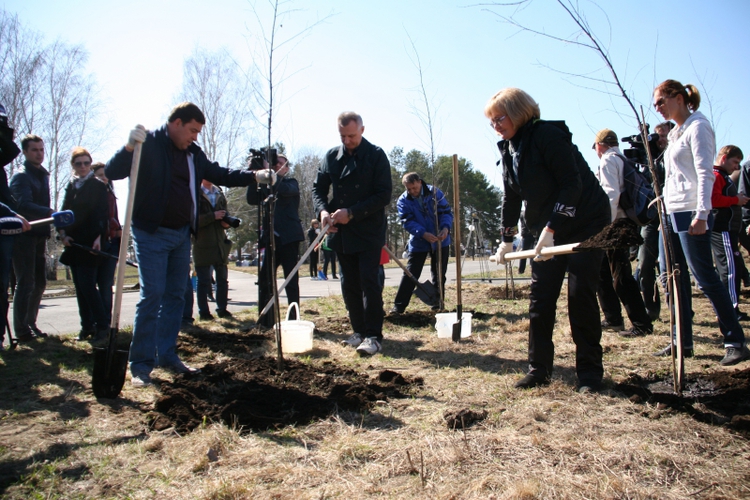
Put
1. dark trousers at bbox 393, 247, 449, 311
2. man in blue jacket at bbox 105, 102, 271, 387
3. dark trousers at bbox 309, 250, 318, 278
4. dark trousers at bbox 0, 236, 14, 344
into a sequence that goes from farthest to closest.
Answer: dark trousers at bbox 309, 250, 318, 278 → dark trousers at bbox 393, 247, 449, 311 → dark trousers at bbox 0, 236, 14, 344 → man in blue jacket at bbox 105, 102, 271, 387

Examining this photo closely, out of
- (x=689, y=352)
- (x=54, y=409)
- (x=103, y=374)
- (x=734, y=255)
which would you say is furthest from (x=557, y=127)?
(x=734, y=255)

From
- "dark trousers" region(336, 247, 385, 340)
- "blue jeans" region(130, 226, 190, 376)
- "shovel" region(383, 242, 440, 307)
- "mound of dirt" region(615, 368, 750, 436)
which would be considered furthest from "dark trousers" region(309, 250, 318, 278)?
"mound of dirt" region(615, 368, 750, 436)

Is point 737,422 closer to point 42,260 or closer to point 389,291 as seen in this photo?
point 42,260

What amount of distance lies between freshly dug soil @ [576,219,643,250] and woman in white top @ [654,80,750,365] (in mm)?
1006

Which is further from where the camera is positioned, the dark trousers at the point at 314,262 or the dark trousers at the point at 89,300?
the dark trousers at the point at 314,262

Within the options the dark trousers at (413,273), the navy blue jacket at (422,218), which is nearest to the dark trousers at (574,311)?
the dark trousers at (413,273)

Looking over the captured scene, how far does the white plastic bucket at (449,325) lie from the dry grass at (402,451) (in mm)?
1489

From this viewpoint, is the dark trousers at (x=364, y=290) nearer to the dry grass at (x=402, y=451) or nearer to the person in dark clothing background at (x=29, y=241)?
the dry grass at (x=402, y=451)

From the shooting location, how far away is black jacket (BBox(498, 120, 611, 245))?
321 centimetres

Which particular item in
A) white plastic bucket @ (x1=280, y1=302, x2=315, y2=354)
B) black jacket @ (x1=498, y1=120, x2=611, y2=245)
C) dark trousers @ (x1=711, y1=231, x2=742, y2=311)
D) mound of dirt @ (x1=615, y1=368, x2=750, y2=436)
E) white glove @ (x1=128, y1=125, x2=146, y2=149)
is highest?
white glove @ (x1=128, y1=125, x2=146, y2=149)

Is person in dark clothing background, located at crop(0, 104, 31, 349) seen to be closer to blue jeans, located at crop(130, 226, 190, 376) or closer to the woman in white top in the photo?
blue jeans, located at crop(130, 226, 190, 376)

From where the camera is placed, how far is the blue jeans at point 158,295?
381 centimetres

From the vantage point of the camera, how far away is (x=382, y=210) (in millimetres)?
4992

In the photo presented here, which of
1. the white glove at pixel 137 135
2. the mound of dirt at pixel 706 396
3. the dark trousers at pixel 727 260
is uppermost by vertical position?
the white glove at pixel 137 135
